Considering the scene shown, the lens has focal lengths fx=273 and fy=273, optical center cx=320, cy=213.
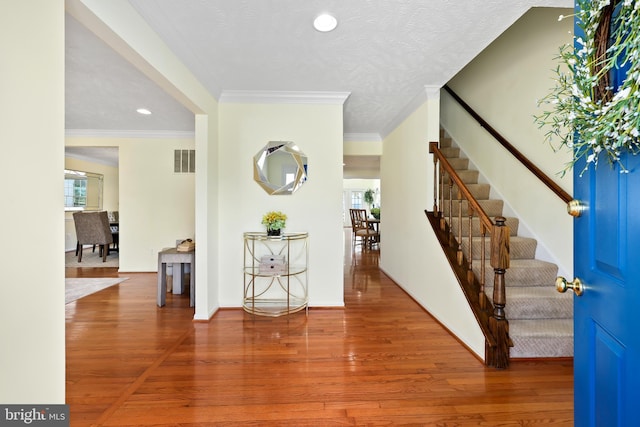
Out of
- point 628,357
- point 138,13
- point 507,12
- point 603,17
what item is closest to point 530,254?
point 507,12

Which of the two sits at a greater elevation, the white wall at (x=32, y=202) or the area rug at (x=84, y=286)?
the white wall at (x=32, y=202)

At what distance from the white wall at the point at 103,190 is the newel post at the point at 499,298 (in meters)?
8.12

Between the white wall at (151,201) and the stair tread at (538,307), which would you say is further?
the white wall at (151,201)

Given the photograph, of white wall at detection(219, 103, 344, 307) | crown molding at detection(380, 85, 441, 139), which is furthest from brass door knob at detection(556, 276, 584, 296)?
crown molding at detection(380, 85, 441, 139)

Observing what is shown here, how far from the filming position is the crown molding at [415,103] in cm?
281

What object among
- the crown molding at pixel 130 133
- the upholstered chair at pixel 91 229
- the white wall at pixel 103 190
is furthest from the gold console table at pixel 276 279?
the white wall at pixel 103 190

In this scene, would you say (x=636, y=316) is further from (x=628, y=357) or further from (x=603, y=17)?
(x=603, y=17)

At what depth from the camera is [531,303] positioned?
220cm

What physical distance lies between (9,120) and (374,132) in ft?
13.7

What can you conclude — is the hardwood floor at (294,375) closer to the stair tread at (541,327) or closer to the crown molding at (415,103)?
the stair tread at (541,327)

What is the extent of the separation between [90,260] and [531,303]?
23.8ft

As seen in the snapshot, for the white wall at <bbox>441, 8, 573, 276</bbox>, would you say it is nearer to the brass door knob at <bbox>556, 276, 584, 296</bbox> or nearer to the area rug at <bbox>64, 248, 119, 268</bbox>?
the brass door knob at <bbox>556, 276, 584, 296</bbox>

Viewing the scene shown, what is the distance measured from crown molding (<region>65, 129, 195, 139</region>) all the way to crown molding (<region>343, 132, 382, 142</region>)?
263 cm

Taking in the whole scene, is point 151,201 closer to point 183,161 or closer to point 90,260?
point 183,161
